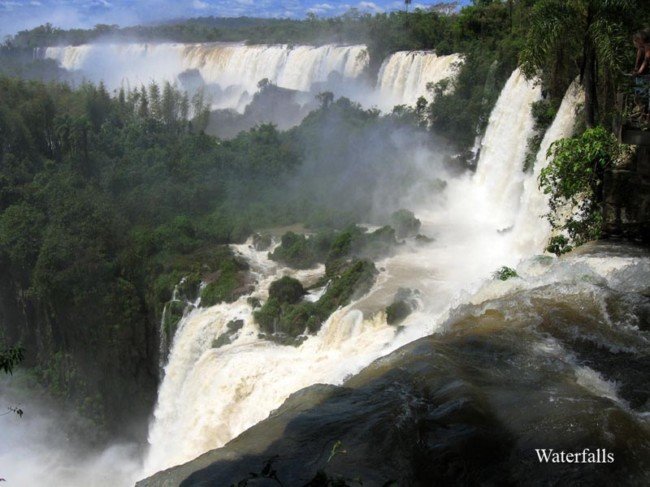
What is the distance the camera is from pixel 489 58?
89.8 ft

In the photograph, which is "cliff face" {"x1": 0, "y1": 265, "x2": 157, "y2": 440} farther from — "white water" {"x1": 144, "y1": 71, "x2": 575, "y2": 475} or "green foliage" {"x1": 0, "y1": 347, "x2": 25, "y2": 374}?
"green foliage" {"x1": 0, "y1": 347, "x2": 25, "y2": 374}

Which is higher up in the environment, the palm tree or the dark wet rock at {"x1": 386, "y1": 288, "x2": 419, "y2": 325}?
the palm tree

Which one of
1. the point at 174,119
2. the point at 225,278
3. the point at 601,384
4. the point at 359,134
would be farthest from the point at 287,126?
the point at 601,384

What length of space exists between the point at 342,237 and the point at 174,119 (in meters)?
20.7

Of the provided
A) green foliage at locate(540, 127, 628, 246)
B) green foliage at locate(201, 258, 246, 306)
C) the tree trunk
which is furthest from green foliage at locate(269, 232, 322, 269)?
the tree trunk

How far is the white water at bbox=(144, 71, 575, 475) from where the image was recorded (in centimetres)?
1173

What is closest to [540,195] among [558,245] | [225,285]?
[558,245]

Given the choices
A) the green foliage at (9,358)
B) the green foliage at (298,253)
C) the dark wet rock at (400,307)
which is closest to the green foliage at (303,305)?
the dark wet rock at (400,307)

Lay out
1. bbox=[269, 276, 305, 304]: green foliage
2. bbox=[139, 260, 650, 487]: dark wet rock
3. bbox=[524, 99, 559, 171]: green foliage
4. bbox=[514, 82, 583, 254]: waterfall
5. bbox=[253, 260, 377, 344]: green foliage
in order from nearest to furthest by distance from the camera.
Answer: bbox=[139, 260, 650, 487]: dark wet rock, bbox=[253, 260, 377, 344]: green foliage, bbox=[514, 82, 583, 254]: waterfall, bbox=[269, 276, 305, 304]: green foliage, bbox=[524, 99, 559, 171]: green foliage

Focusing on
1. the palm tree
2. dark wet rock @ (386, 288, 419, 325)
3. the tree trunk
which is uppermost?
the palm tree

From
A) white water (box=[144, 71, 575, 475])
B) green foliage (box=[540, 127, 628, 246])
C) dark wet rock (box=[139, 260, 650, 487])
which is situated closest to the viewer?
dark wet rock (box=[139, 260, 650, 487])

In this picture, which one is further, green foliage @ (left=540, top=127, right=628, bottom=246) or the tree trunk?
the tree trunk

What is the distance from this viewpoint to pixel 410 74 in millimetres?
32250

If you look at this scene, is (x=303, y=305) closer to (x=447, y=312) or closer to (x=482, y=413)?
(x=447, y=312)
